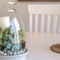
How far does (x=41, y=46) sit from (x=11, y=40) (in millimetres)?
371

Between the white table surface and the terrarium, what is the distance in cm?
13

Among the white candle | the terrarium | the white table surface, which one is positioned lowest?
the white table surface

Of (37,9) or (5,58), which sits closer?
(5,58)

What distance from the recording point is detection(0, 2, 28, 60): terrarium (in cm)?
90

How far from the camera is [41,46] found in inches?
48.2

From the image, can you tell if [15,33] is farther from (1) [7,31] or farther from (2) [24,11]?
(2) [24,11]

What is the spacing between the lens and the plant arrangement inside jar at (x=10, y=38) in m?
0.90

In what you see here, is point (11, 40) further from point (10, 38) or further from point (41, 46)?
point (41, 46)

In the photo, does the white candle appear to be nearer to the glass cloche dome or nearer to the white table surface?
the glass cloche dome

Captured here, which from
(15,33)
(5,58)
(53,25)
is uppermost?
(15,33)

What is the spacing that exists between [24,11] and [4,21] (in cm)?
131

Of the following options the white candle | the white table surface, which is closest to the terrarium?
the white candle

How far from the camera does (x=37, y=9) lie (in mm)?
1888

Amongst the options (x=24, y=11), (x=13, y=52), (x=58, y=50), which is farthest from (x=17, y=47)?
(x=24, y=11)
